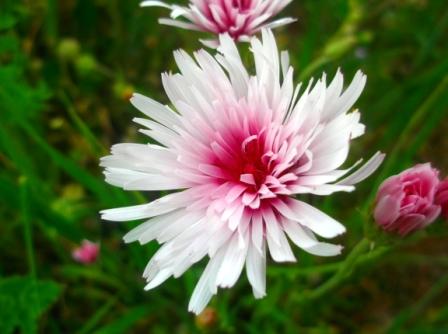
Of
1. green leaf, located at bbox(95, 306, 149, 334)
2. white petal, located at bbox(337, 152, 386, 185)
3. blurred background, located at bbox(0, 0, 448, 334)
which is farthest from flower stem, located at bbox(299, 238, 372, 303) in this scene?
green leaf, located at bbox(95, 306, 149, 334)

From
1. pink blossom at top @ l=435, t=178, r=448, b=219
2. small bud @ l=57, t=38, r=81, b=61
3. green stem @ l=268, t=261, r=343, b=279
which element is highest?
small bud @ l=57, t=38, r=81, b=61

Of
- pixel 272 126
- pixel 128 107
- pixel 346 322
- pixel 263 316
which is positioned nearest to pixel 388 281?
pixel 346 322

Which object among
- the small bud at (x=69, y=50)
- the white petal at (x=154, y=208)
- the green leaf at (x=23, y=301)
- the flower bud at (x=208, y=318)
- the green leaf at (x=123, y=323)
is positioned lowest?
the green leaf at (x=123, y=323)

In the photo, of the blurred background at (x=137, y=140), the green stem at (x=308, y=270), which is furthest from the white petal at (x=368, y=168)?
the green stem at (x=308, y=270)

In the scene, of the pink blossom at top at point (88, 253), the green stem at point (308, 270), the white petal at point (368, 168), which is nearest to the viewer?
the white petal at point (368, 168)

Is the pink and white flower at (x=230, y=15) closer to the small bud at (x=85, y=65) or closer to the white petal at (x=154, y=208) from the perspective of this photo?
the white petal at (x=154, y=208)

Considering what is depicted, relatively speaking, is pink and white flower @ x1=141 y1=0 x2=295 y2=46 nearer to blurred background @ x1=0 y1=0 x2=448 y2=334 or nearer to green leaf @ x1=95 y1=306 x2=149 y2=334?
blurred background @ x1=0 y1=0 x2=448 y2=334

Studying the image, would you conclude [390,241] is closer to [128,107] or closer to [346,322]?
[346,322]

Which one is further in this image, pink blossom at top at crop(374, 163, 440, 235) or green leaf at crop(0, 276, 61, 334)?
green leaf at crop(0, 276, 61, 334)
